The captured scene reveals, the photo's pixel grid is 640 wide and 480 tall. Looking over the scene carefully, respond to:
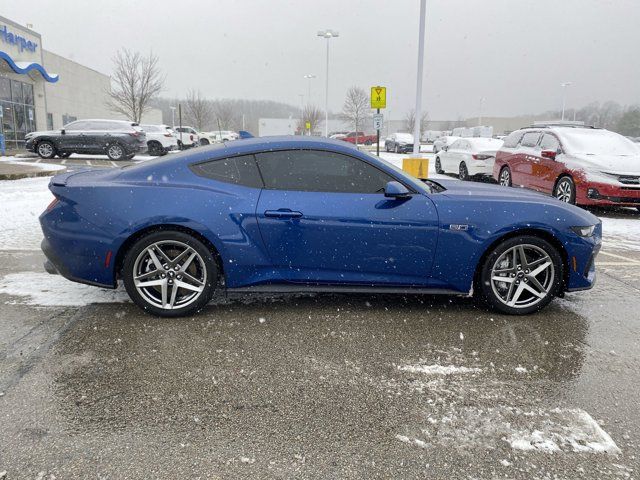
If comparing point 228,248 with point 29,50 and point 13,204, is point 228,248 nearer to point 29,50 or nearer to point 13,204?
point 13,204

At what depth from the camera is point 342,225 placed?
3.56 meters

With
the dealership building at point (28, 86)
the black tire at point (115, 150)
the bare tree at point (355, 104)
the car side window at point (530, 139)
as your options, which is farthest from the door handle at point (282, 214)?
the bare tree at point (355, 104)

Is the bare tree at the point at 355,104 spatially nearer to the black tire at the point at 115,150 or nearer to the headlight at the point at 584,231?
the black tire at the point at 115,150

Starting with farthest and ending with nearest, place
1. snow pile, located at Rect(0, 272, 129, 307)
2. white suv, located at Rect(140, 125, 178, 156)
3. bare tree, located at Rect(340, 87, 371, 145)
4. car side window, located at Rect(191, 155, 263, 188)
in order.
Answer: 1. bare tree, located at Rect(340, 87, 371, 145)
2. white suv, located at Rect(140, 125, 178, 156)
3. snow pile, located at Rect(0, 272, 129, 307)
4. car side window, located at Rect(191, 155, 263, 188)

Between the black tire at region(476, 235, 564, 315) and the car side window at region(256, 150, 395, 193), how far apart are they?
39.8 inches

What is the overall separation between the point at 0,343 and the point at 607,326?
4.39 meters

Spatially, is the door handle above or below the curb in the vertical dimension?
above

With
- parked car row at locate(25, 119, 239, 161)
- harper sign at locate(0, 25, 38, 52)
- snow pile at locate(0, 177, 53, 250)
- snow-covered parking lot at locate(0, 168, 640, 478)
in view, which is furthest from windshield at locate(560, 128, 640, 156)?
harper sign at locate(0, 25, 38, 52)

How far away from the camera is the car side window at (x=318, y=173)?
3.68 metres

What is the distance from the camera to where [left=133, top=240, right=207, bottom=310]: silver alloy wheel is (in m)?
3.58

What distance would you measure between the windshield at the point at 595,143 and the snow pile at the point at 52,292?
341 inches

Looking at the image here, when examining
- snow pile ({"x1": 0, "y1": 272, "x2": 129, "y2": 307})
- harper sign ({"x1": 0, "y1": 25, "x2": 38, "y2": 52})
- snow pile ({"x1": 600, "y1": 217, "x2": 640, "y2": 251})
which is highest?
harper sign ({"x1": 0, "y1": 25, "x2": 38, "y2": 52})

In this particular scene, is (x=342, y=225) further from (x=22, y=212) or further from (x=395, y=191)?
(x=22, y=212)

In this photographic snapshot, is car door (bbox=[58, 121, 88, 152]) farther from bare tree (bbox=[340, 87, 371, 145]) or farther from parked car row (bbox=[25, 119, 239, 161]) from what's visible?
bare tree (bbox=[340, 87, 371, 145])
